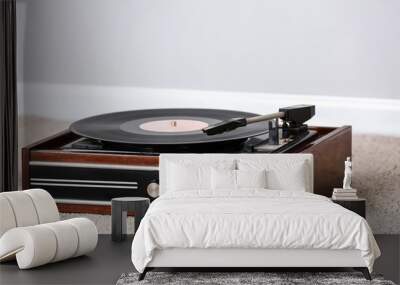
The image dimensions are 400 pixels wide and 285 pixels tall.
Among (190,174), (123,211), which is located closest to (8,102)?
(123,211)

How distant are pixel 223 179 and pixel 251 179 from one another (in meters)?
0.17

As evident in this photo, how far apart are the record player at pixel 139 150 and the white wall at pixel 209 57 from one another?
4.99 ft

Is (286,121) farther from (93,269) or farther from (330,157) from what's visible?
(93,269)

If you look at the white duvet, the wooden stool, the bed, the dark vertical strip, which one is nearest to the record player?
the wooden stool

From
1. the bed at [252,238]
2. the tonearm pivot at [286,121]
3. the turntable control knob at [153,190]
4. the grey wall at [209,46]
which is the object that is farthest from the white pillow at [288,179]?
the grey wall at [209,46]

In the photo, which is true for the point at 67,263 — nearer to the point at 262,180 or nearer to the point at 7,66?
the point at 262,180

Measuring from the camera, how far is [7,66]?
6.74 m

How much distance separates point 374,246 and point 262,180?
988mm

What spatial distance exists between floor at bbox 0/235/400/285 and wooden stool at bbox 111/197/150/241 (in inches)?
4.8

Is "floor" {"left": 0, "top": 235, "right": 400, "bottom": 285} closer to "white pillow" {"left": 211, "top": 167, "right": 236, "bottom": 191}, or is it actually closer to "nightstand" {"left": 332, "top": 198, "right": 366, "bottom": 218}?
"nightstand" {"left": 332, "top": 198, "right": 366, "bottom": 218}

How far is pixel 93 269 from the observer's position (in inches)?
194

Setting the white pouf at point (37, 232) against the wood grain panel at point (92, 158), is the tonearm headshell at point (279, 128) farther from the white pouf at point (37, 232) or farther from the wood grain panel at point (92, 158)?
the white pouf at point (37, 232)

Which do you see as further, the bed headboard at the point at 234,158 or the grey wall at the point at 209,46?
the grey wall at the point at 209,46

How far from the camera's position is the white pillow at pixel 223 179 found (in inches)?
211
